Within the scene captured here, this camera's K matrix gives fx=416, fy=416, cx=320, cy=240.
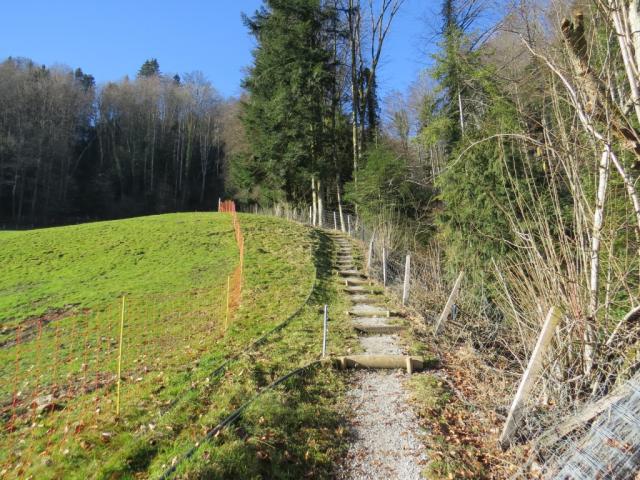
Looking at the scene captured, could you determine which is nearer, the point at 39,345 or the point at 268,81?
the point at 39,345

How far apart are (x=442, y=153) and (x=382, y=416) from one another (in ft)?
50.0

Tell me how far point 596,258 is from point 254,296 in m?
7.92

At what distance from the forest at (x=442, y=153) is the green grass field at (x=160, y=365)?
2464mm

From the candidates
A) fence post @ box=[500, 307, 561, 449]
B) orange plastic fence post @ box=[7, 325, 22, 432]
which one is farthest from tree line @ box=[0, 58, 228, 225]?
fence post @ box=[500, 307, 561, 449]

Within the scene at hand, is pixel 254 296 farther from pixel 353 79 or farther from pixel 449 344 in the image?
pixel 353 79

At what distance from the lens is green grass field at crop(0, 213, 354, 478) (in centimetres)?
390

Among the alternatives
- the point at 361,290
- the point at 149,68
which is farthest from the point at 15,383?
the point at 149,68

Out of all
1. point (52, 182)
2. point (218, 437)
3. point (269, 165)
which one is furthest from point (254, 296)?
point (52, 182)

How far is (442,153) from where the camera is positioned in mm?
17984

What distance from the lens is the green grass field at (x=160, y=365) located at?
153 inches

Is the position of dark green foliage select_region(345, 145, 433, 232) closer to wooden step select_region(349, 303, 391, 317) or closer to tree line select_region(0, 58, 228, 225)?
wooden step select_region(349, 303, 391, 317)

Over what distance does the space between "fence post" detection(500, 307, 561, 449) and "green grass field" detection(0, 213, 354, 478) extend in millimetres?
1581

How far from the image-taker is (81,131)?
45969mm

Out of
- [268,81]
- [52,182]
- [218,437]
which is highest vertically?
[268,81]
